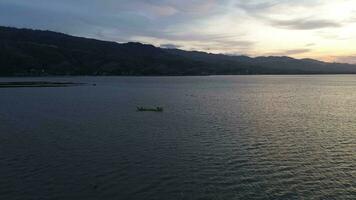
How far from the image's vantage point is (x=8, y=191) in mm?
32000

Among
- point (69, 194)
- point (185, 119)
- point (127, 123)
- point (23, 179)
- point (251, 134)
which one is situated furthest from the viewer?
point (185, 119)

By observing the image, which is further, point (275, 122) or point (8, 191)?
point (275, 122)

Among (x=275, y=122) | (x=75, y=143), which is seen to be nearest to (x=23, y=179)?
(x=75, y=143)

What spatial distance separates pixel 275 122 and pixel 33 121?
44.0 m

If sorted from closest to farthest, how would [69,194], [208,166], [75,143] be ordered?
[69,194] → [208,166] → [75,143]

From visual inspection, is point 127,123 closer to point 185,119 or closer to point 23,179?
point 185,119

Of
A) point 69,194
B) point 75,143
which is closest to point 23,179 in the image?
point 69,194

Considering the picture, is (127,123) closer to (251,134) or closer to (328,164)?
(251,134)

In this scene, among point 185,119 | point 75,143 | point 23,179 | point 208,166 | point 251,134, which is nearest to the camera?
point 23,179

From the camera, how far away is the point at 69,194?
3139 centimetres

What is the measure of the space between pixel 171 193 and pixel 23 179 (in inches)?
538

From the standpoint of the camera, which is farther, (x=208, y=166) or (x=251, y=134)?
(x=251, y=134)

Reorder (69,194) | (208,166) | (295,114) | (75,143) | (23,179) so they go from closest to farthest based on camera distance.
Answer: (69,194) → (23,179) → (208,166) → (75,143) → (295,114)

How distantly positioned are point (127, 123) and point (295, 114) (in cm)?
3820
